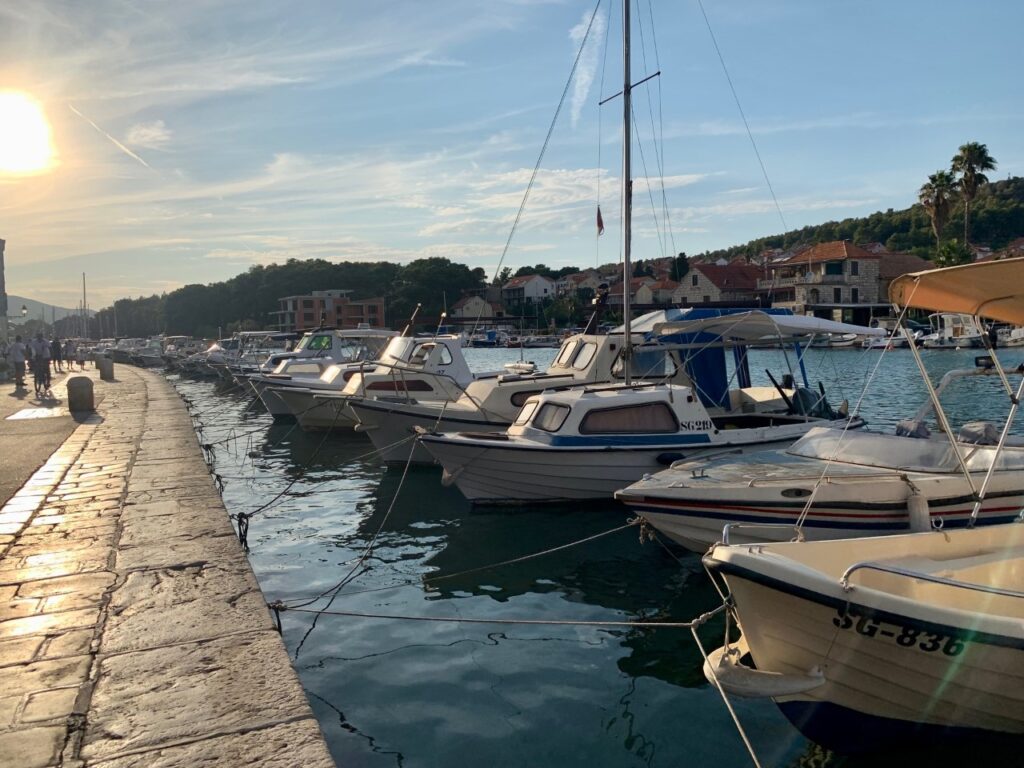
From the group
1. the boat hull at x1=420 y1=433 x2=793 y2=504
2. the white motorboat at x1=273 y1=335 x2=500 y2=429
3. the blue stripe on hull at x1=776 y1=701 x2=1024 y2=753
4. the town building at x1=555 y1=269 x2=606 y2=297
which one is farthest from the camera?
the town building at x1=555 y1=269 x2=606 y2=297

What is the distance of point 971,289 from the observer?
7223 mm

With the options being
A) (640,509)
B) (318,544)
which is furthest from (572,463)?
(318,544)

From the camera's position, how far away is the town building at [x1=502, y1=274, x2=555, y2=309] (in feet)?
441

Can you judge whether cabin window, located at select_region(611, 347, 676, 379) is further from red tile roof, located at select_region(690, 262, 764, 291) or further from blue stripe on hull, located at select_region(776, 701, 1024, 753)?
red tile roof, located at select_region(690, 262, 764, 291)

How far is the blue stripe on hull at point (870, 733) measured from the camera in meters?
5.71

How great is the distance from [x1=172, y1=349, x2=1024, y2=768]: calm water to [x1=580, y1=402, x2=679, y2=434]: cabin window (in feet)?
4.57

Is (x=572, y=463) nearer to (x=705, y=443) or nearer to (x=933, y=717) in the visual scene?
(x=705, y=443)

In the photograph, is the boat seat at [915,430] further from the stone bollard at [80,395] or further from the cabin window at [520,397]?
the stone bollard at [80,395]

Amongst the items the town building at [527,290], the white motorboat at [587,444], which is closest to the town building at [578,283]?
the town building at [527,290]

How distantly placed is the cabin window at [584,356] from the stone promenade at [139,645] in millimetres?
8664

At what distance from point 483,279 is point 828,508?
411ft

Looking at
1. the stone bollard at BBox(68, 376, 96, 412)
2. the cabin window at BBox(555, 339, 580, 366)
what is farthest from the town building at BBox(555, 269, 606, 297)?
the cabin window at BBox(555, 339, 580, 366)

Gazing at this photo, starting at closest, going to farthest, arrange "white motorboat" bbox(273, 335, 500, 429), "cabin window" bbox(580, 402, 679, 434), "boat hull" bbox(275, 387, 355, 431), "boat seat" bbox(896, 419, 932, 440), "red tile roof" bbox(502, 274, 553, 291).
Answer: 1. "boat seat" bbox(896, 419, 932, 440)
2. "cabin window" bbox(580, 402, 679, 434)
3. "white motorboat" bbox(273, 335, 500, 429)
4. "boat hull" bbox(275, 387, 355, 431)
5. "red tile roof" bbox(502, 274, 553, 291)

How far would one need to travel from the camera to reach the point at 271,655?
579 centimetres
